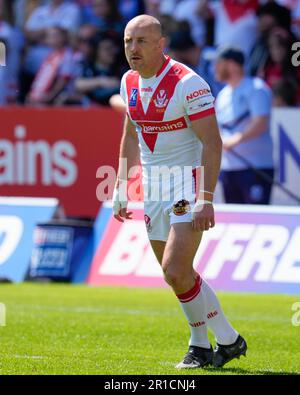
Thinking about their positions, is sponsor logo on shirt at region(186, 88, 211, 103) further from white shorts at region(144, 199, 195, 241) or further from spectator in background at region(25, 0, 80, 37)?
spectator in background at region(25, 0, 80, 37)

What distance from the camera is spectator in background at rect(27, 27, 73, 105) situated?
18.6 m

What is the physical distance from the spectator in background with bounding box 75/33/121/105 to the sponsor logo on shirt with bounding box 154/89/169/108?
9010mm

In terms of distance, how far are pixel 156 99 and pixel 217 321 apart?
5.62 feet

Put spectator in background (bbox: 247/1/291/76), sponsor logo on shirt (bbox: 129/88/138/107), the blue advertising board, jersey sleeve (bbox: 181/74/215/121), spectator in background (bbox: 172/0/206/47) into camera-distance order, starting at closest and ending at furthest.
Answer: jersey sleeve (bbox: 181/74/215/121) → sponsor logo on shirt (bbox: 129/88/138/107) → the blue advertising board → spectator in background (bbox: 247/1/291/76) → spectator in background (bbox: 172/0/206/47)

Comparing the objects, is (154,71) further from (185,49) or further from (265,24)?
(265,24)

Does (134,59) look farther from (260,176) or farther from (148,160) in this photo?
(260,176)

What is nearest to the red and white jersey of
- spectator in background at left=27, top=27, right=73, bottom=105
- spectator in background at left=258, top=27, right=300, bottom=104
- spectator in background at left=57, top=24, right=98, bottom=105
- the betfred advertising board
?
the betfred advertising board

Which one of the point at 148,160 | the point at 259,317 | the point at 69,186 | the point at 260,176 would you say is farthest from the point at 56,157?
the point at 148,160

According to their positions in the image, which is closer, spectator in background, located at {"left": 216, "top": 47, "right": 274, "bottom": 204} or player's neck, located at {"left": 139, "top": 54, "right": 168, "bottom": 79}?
player's neck, located at {"left": 139, "top": 54, "right": 168, "bottom": 79}

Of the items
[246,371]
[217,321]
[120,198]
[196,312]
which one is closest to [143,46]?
[120,198]

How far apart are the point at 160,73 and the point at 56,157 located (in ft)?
28.4

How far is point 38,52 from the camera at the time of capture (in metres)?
19.7

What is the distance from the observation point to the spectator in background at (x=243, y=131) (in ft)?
46.7

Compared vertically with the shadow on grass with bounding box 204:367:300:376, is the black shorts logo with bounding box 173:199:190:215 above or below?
above
